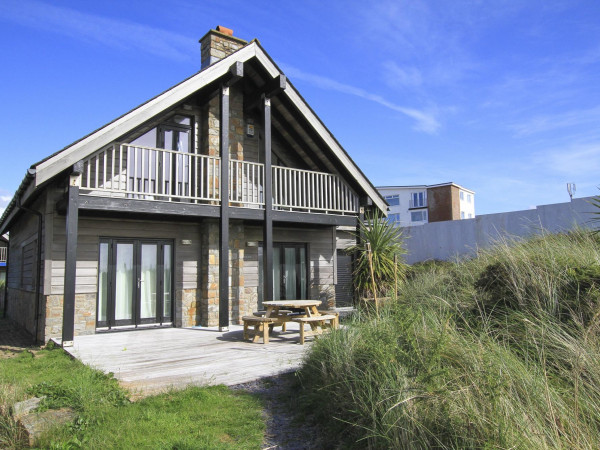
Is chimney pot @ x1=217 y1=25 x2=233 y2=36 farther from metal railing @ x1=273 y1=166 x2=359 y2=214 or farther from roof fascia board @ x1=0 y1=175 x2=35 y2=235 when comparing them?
roof fascia board @ x1=0 y1=175 x2=35 y2=235

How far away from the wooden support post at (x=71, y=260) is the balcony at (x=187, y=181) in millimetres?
267

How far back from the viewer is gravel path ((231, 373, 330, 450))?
3.49 m

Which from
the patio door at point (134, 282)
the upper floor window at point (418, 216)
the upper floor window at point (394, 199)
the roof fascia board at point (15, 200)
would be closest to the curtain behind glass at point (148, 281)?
the patio door at point (134, 282)

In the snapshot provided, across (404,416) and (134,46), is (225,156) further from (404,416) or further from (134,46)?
(404,416)

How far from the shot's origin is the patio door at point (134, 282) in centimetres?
927

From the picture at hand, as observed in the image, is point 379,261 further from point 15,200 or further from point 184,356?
point 15,200

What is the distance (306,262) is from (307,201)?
6.24 feet

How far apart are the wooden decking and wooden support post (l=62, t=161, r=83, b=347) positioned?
1.10ft

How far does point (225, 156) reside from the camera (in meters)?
9.18

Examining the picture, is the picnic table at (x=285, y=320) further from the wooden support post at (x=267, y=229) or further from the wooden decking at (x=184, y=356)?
the wooden support post at (x=267, y=229)

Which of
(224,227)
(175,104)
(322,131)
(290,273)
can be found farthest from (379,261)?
(175,104)

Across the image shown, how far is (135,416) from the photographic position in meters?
3.85

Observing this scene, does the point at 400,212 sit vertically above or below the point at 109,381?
above

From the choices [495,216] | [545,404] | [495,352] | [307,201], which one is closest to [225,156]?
[307,201]
